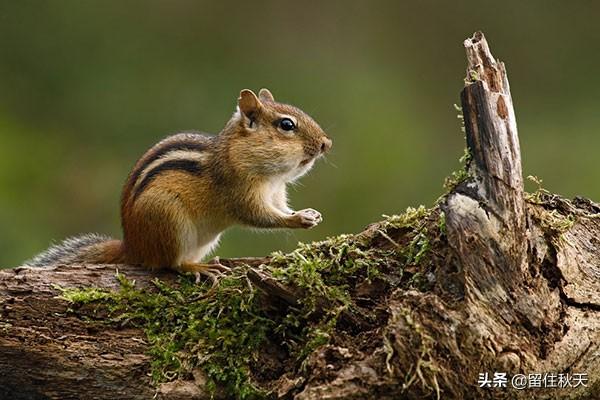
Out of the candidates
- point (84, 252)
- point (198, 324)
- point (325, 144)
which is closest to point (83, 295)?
point (198, 324)

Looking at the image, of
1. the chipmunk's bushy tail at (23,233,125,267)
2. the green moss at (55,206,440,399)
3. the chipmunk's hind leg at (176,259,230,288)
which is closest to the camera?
the green moss at (55,206,440,399)

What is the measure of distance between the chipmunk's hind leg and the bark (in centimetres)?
43

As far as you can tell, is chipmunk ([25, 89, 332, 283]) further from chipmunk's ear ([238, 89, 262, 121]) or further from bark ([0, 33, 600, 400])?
bark ([0, 33, 600, 400])

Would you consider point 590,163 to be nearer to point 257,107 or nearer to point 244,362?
point 257,107

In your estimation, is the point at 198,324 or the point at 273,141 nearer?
the point at 198,324

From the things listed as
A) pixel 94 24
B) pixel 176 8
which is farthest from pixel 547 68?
pixel 94 24

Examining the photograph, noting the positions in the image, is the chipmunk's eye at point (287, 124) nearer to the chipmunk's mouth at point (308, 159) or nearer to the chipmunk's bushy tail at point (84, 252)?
the chipmunk's mouth at point (308, 159)

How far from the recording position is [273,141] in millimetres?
4266

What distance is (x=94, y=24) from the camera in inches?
298

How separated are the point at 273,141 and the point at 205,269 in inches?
29.1

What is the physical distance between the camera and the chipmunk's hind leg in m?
3.64

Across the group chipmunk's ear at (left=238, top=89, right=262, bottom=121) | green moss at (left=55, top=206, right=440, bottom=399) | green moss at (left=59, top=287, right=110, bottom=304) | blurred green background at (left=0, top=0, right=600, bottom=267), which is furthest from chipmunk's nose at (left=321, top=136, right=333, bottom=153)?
blurred green background at (left=0, top=0, right=600, bottom=267)

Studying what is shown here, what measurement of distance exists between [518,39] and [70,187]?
364cm

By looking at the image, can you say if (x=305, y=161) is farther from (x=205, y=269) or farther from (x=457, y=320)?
(x=457, y=320)
